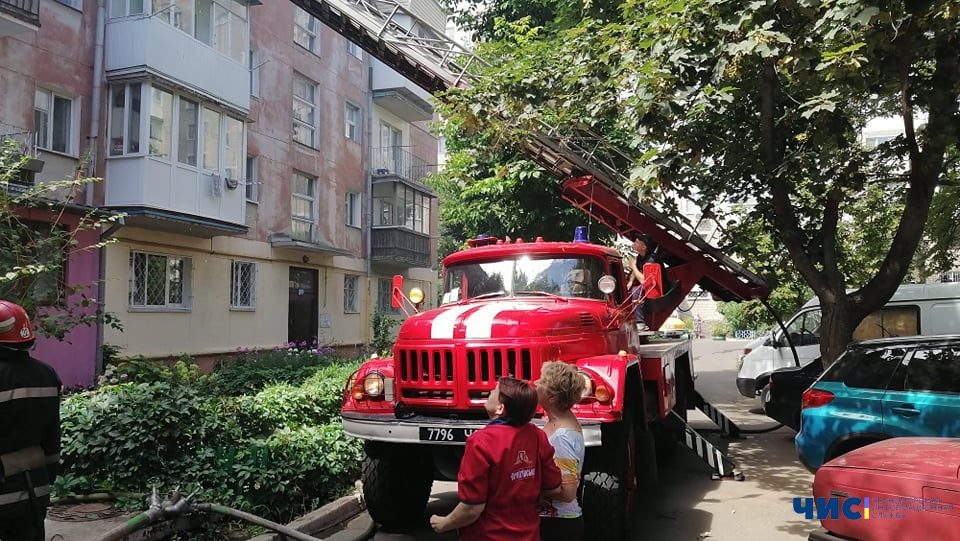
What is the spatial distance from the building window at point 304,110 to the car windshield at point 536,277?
48.7 ft

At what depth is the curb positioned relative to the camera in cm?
555

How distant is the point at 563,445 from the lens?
11.7ft

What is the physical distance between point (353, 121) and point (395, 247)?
4.52m

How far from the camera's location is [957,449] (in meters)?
3.69

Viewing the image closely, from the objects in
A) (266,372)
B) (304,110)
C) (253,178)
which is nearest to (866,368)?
(266,372)

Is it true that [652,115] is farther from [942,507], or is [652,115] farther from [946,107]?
[942,507]

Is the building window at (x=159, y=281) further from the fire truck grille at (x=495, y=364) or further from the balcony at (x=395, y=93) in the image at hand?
the fire truck grille at (x=495, y=364)

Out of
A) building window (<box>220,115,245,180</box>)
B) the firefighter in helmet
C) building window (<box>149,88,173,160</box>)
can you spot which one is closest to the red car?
the firefighter in helmet

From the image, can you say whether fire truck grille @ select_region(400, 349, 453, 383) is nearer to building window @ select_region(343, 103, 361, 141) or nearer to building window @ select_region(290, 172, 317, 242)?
building window @ select_region(290, 172, 317, 242)

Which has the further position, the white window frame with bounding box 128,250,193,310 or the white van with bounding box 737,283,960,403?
Result: the white window frame with bounding box 128,250,193,310

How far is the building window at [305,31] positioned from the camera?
20.5 meters

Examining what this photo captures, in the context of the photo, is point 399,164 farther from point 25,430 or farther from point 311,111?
point 25,430

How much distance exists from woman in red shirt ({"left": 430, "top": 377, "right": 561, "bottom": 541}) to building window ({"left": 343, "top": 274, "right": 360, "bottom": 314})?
2002 cm

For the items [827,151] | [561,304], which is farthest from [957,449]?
[827,151]
